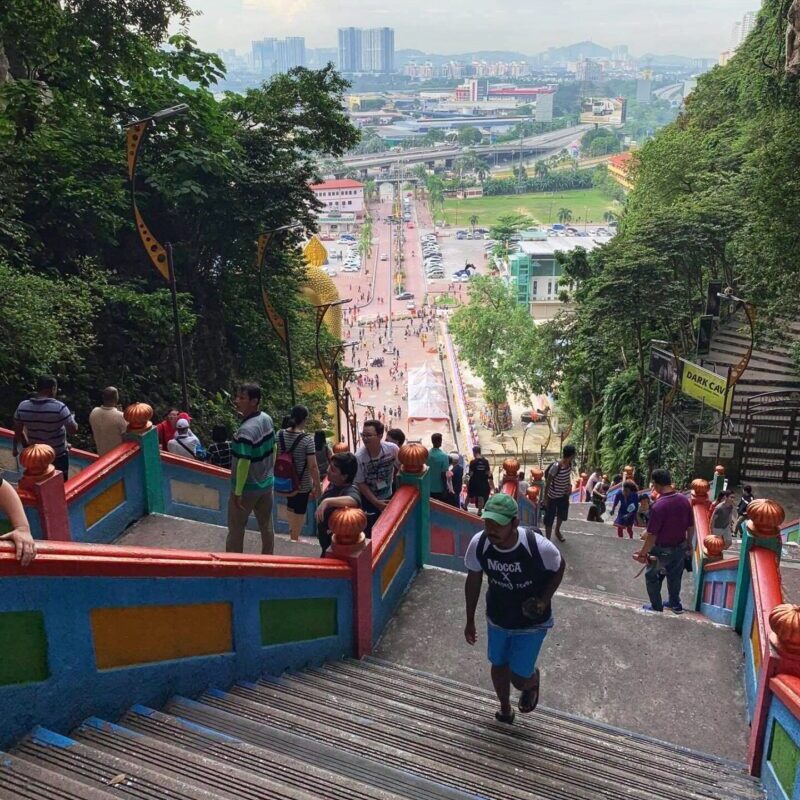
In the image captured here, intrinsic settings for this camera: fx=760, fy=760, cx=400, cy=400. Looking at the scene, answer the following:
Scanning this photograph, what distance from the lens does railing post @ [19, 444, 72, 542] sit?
16.1 feet

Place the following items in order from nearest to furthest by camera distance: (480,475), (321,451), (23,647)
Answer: (23,647)
(321,451)
(480,475)

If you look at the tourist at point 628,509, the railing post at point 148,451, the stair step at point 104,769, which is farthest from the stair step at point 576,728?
the tourist at point 628,509

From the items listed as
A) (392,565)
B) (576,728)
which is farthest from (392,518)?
(576,728)

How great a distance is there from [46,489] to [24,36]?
989 cm

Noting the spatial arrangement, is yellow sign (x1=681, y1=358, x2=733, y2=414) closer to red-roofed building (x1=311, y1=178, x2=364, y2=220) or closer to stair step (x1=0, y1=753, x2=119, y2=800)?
stair step (x1=0, y1=753, x2=119, y2=800)

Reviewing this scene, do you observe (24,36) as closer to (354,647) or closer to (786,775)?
(354,647)

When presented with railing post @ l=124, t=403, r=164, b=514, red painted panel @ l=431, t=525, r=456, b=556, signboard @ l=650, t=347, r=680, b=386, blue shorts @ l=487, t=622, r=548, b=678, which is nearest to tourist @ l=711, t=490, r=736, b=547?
red painted panel @ l=431, t=525, r=456, b=556

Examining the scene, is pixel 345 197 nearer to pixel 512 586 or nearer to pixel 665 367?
pixel 665 367

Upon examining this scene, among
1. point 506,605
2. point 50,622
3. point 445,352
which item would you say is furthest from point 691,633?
point 445,352

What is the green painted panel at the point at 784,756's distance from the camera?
3.49 m

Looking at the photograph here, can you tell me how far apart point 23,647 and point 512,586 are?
2.30 metres

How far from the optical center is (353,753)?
11.7 ft

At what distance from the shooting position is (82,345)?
1112cm

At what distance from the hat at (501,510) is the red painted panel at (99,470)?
3.43 meters
